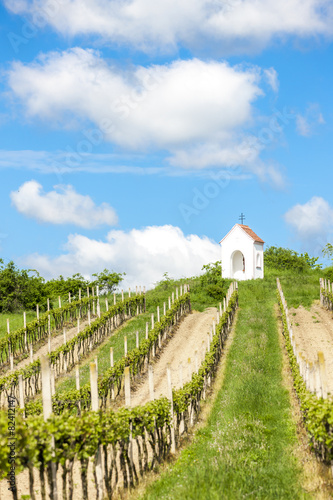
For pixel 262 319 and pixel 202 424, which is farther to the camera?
pixel 262 319

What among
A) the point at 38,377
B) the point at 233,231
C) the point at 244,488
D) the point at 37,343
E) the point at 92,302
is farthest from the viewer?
the point at 233,231

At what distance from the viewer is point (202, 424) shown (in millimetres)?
17203

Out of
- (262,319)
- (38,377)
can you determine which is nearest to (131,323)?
(262,319)

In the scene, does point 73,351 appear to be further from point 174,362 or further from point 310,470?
point 310,470

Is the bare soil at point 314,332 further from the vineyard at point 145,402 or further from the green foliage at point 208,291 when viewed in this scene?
the green foliage at point 208,291

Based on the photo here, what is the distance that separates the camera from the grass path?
10.3 meters

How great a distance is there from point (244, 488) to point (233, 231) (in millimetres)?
47154

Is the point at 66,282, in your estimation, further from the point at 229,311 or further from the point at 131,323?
the point at 229,311

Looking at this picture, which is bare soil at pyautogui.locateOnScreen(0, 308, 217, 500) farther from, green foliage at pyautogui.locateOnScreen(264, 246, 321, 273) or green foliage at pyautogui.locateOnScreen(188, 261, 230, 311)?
green foliage at pyautogui.locateOnScreen(264, 246, 321, 273)

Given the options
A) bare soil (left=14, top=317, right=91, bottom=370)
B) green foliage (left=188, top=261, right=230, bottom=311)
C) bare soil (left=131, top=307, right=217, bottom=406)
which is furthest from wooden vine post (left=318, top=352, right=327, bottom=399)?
green foliage (left=188, top=261, right=230, bottom=311)

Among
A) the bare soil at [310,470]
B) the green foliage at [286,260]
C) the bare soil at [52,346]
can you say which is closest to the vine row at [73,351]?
the bare soil at [52,346]

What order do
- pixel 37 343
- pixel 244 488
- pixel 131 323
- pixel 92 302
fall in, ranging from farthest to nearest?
pixel 92 302 → pixel 131 323 → pixel 37 343 → pixel 244 488

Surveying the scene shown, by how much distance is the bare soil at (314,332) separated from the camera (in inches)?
1055

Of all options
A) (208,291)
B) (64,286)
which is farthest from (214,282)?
(64,286)
